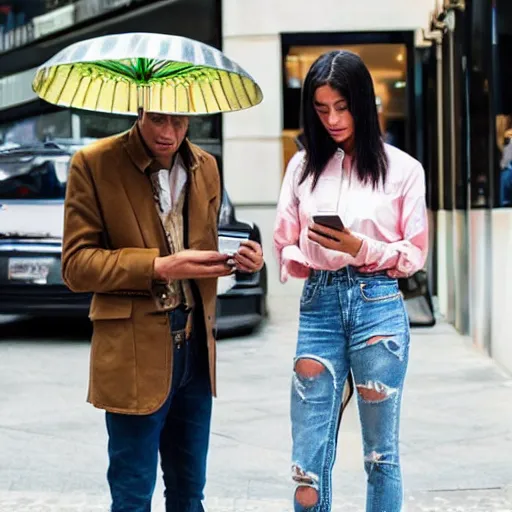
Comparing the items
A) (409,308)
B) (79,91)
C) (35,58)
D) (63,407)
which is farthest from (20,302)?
(79,91)

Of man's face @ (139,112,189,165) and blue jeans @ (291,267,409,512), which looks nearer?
man's face @ (139,112,189,165)

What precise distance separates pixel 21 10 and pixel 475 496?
10000 mm

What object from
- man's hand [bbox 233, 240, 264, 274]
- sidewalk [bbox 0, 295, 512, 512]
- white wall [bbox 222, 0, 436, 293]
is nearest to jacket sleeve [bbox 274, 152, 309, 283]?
man's hand [bbox 233, 240, 264, 274]

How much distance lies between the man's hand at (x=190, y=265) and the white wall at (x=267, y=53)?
8.44 m

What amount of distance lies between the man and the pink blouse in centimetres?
30

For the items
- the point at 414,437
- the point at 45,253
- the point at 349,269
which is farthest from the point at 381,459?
the point at 45,253

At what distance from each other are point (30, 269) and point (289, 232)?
564 centimetres

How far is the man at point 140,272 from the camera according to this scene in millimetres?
2764

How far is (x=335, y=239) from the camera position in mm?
2828

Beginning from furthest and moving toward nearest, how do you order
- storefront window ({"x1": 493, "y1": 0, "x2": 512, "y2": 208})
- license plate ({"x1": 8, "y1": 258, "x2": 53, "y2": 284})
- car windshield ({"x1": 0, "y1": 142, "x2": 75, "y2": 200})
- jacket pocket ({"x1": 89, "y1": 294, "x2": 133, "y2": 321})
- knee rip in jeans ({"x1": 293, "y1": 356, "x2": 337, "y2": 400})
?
1. car windshield ({"x1": 0, "y1": 142, "x2": 75, "y2": 200})
2. license plate ({"x1": 8, "y1": 258, "x2": 53, "y2": 284})
3. storefront window ({"x1": 493, "y1": 0, "x2": 512, "y2": 208})
4. knee rip in jeans ({"x1": 293, "y1": 356, "x2": 337, "y2": 400})
5. jacket pocket ({"x1": 89, "y1": 294, "x2": 133, "y2": 321})

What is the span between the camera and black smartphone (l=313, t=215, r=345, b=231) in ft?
9.20

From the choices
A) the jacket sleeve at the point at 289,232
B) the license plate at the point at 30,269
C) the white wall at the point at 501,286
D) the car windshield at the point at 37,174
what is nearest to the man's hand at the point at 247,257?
the jacket sleeve at the point at 289,232

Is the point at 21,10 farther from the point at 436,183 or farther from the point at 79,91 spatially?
the point at 79,91

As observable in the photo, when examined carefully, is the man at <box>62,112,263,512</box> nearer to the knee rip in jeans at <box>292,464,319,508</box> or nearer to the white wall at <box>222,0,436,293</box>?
the knee rip in jeans at <box>292,464,319,508</box>
